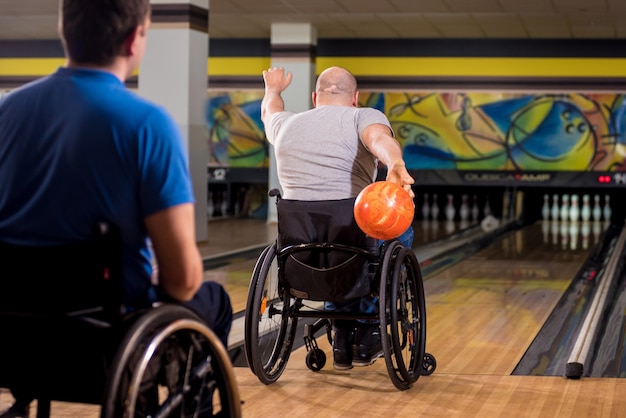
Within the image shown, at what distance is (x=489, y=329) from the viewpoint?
4.34 metres

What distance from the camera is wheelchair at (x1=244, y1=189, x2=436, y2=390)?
2955mm

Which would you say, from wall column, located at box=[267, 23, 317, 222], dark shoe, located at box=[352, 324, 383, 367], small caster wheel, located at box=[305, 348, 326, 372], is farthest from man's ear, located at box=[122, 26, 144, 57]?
wall column, located at box=[267, 23, 317, 222]

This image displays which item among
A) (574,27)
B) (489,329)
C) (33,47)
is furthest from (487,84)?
(489,329)

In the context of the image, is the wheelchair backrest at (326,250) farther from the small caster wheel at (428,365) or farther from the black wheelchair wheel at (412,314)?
the small caster wheel at (428,365)

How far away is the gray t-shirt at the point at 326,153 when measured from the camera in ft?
10.1

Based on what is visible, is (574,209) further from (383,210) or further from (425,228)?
(383,210)

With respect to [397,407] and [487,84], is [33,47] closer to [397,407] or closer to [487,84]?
[487,84]

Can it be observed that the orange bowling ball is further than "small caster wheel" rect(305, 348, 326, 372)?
No

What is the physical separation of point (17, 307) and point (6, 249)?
0.10 metres

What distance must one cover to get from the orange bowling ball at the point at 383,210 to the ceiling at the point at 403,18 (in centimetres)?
583

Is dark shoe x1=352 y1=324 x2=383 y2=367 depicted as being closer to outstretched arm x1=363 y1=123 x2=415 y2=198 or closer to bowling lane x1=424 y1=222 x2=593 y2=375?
bowling lane x1=424 y1=222 x2=593 y2=375

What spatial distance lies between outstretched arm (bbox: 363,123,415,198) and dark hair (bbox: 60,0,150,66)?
3.55ft

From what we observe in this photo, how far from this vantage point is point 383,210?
2.63 m

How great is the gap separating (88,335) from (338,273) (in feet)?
4.89
